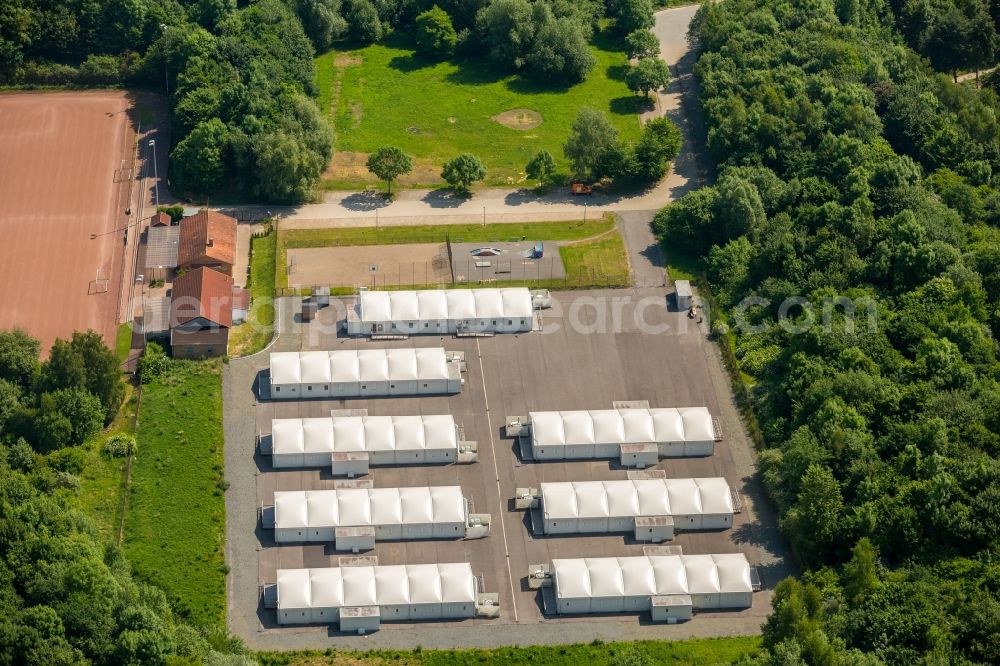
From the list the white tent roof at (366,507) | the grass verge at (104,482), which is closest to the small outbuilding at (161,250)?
the grass verge at (104,482)

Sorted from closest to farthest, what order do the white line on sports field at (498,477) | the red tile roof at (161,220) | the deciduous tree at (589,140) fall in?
the white line on sports field at (498,477)
the red tile roof at (161,220)
the deciduous tree at (589,140)

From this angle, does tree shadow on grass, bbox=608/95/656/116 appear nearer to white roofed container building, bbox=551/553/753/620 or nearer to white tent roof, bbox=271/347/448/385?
white tent roof, bbox=271/347/448/385

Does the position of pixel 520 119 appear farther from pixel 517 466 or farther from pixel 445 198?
pixel 517 466

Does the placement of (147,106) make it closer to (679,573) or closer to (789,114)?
(789,114)

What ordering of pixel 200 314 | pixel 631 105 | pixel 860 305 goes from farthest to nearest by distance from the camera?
pixel 631 105
pixel 200 314
pixel 860 305

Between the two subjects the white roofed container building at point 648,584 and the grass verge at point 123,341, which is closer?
the white roofed container building at point 648,584

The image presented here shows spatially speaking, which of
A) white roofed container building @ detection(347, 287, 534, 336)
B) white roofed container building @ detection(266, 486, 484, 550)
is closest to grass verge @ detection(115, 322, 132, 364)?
white roofed container building @ detection(347, 287, 534, 336)

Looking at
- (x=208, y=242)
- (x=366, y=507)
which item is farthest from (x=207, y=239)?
(x=366, y=507)

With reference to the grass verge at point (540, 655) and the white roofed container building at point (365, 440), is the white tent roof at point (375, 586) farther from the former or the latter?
the white roofed container building at point (365, 440)
